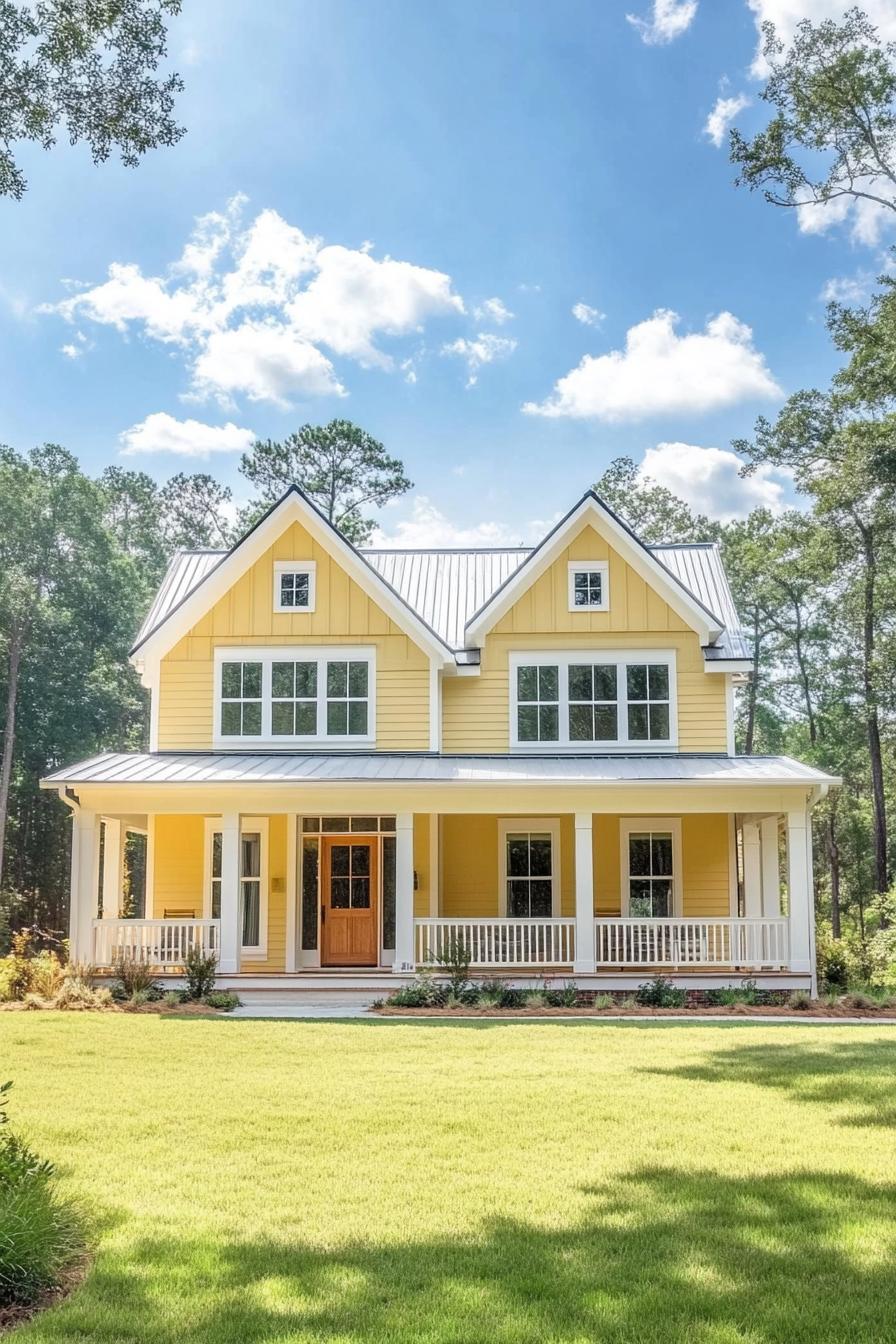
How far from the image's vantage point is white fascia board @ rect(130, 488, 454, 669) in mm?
21766

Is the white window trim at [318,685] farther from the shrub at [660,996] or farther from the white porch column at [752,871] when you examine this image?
the white porch column at [752,871]

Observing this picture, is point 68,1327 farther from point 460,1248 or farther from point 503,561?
point 503,561

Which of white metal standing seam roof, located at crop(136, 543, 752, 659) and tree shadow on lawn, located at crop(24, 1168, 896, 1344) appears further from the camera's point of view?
white metal standing seam roof, located at crop(136, 543, 752, 659)

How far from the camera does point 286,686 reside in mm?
22141

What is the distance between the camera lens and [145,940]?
18609 mm

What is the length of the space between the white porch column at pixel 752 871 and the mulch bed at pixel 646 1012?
5.55 meters

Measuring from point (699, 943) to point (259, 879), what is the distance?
25.8 ft

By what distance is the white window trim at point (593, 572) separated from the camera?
22.5 metres

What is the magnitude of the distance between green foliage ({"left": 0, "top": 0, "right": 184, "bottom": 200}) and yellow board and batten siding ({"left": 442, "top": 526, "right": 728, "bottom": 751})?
538 inches

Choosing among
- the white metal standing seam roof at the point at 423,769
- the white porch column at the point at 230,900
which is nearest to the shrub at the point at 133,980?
the white porch column at the point at 230,900

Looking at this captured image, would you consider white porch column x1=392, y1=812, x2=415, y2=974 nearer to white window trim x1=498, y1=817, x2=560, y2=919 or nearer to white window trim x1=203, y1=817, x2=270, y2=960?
white window trim x1=203, y1=817, x2=270, y2=960

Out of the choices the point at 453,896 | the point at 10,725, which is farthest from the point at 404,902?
the point at 10,725

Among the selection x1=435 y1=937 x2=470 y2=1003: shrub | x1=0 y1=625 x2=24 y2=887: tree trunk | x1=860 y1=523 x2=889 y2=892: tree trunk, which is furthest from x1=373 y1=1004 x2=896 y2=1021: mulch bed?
x1=0 y1=625 x2=24 y2=887: tree trunk

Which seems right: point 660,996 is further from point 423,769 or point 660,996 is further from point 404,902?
point 423,769
